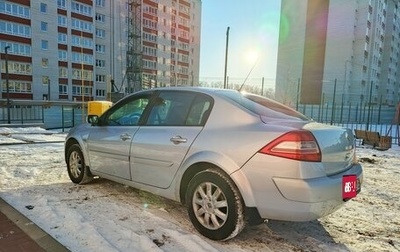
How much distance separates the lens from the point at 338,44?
169 feet

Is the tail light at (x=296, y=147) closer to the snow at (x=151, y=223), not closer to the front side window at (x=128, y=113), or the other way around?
the snow at (x=151, y=223)

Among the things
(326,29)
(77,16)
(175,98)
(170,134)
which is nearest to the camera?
(170,134)

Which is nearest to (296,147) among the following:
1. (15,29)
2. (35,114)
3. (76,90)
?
(35,114)

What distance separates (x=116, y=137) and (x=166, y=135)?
1002mm

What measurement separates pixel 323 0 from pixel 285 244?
58021mm

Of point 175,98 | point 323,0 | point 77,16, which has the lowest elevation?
point 175,98

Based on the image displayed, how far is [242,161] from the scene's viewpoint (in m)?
2.90

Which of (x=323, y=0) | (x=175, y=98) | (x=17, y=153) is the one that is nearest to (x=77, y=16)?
(x=323, y=0)

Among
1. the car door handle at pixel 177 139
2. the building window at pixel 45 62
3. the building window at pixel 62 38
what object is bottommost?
the car door handle at pixel 177 139

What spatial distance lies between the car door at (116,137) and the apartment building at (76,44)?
29.8 meters

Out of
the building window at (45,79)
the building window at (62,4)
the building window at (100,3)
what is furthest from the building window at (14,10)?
the building window at (100,3)

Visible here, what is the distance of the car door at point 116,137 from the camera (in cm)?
406

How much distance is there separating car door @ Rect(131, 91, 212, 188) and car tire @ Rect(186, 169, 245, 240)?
37cm

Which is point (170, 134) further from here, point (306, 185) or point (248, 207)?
point (306, 185)
